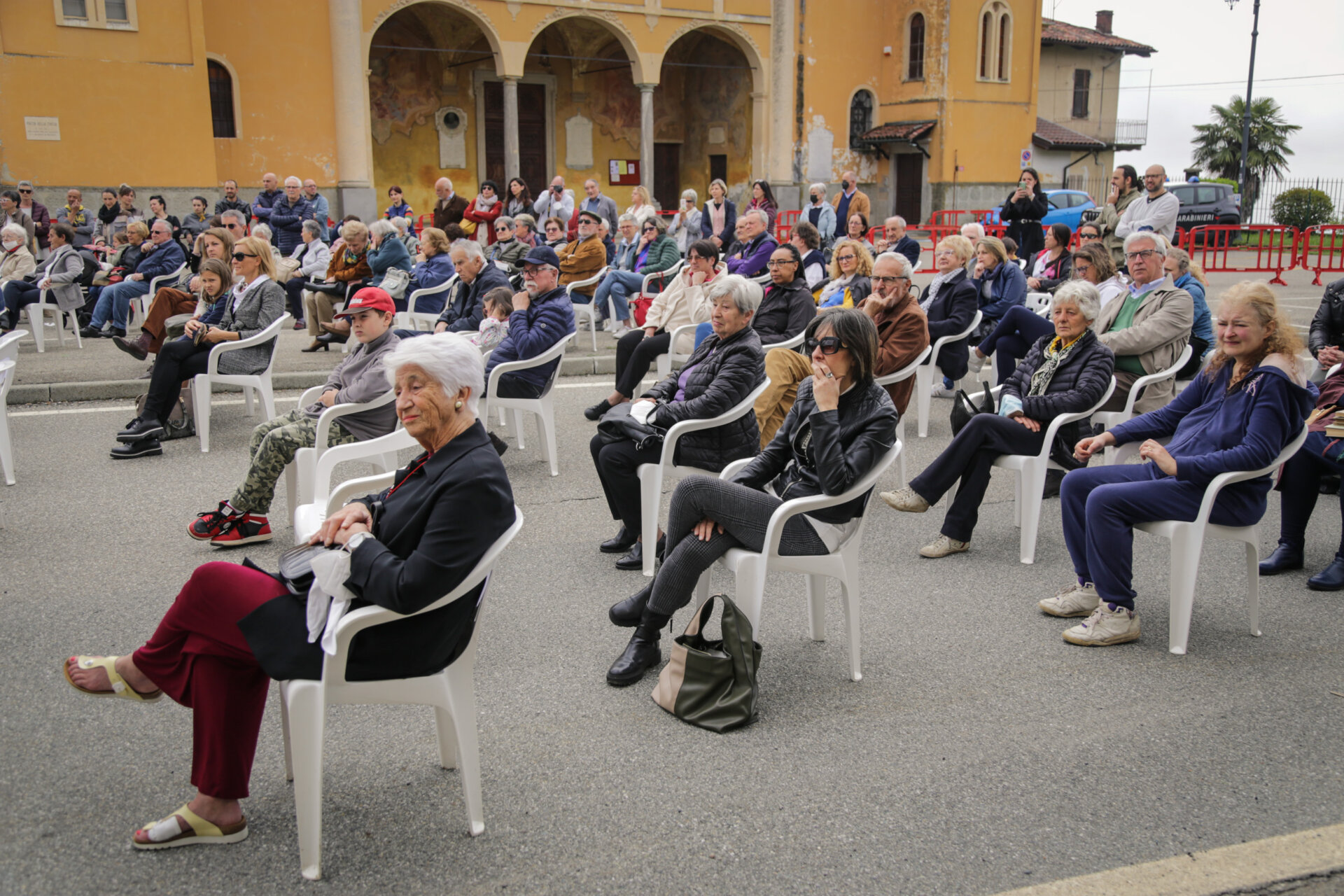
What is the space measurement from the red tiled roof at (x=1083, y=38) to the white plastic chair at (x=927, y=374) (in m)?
36.1

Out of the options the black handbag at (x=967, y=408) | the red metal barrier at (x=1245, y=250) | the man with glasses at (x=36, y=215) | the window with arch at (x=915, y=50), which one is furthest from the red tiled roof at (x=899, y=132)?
the black handbag at (x=967, y=408)

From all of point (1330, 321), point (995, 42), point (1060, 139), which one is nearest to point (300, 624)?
point (1330, 321)

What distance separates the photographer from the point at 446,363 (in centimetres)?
293

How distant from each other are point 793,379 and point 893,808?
2993 mm

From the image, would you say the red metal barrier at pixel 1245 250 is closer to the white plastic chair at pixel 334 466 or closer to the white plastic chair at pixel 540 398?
the white plastic chair at pixel 540 398

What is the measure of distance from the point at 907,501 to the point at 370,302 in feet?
9.55

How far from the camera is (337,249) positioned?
11375mm

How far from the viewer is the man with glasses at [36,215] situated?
54.4ft

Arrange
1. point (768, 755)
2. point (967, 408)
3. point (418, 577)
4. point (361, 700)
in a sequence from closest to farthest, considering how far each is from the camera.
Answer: point (418, 577) → point (361, 700) → point (768, 755) → point (967, 408)

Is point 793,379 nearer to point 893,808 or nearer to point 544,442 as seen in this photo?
point 544,442

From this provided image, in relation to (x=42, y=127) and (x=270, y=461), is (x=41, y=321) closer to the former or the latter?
(x=270, y=461)

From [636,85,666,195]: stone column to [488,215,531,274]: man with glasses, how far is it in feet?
56.8

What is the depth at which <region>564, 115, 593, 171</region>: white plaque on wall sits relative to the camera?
2994cm

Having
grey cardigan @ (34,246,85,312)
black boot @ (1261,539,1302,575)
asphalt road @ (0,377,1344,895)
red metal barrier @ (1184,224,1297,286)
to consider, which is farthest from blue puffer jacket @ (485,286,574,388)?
red metal barrier @ (1184,224,1297,286)
